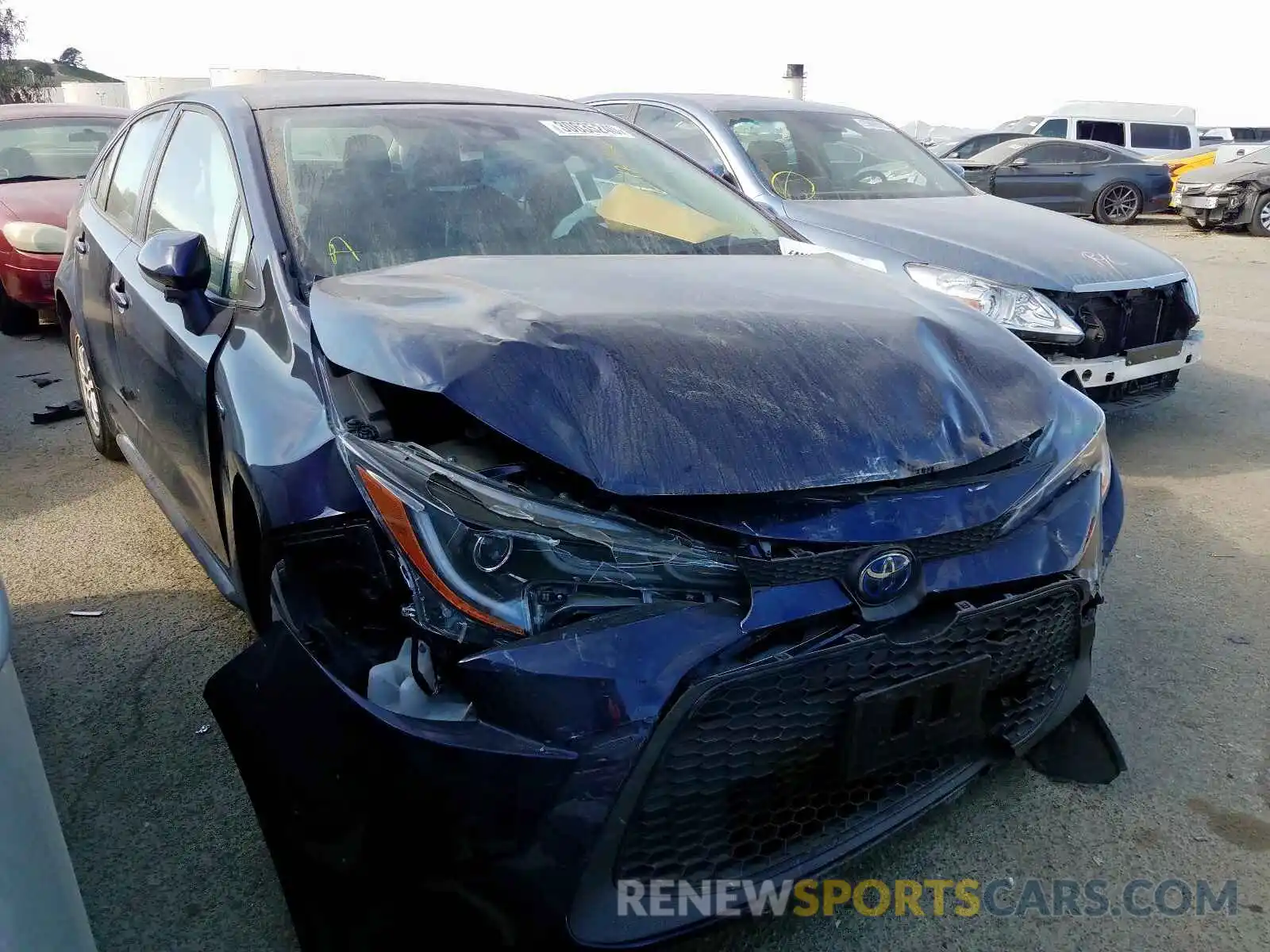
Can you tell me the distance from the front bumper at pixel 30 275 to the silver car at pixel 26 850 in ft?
19.5

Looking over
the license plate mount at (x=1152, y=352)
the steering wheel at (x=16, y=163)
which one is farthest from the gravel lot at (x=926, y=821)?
the steering wheel at (x=16, y=163)

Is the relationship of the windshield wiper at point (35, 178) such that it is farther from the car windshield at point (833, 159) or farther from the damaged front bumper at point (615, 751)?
the damaged front bumper at point (615, 751)

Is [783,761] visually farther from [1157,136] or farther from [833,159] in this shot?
[1157,136]

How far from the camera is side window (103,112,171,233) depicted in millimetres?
3588

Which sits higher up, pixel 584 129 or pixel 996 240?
pixel 584 129

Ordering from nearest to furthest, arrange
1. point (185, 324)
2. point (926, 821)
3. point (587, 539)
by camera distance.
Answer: point (587, 539) → point (926, 821) → point (185, 324)

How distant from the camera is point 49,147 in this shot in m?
7.51

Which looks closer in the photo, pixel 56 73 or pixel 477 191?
pixel 477 191

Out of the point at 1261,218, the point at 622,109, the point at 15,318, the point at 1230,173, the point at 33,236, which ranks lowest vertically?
the point at 15,318

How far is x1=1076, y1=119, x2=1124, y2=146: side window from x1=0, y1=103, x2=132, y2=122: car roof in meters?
15.6

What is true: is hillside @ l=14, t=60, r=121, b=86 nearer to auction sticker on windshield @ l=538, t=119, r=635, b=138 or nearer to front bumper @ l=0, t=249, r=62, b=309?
front bumper @ l=0, t=249, r=62, b=309

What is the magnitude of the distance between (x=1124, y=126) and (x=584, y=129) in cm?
1807

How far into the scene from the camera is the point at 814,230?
5180mm

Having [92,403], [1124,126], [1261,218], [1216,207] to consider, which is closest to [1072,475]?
[92,403]
